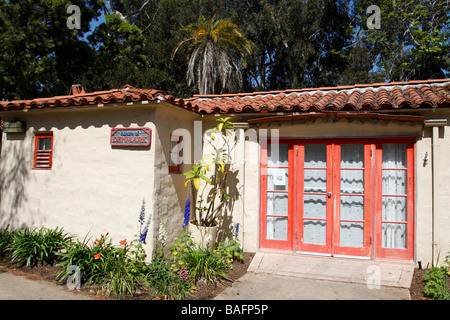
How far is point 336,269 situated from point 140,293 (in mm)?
3230

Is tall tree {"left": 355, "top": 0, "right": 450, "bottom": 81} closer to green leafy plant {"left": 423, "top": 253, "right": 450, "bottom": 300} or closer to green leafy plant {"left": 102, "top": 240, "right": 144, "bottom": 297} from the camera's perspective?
green leafy plant {"left": 423, "top": 253, "right": 450, "bottom": 300}

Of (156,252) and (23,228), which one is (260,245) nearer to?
(156,252)

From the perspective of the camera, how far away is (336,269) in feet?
19.0

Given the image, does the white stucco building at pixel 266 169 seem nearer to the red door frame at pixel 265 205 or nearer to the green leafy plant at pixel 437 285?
the red door frame at pixel 265 205

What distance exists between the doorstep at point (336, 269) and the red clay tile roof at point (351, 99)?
2707 mm

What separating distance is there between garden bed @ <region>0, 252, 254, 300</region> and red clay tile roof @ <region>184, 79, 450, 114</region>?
9.60 feet

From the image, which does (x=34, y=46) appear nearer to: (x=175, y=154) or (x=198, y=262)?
(x=175, y=154)

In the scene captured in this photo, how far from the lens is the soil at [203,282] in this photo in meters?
4.97

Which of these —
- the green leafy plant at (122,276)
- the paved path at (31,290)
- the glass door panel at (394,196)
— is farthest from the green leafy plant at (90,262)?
the glass door panel at (394,196)

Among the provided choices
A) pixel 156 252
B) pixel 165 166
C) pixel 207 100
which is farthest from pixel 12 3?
pixel 156 252

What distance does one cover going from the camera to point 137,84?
60.0 feet

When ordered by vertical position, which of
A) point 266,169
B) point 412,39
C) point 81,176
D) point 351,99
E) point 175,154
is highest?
point 412,39

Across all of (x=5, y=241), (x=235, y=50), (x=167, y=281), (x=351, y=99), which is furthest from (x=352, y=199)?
(x=235, y=50)
